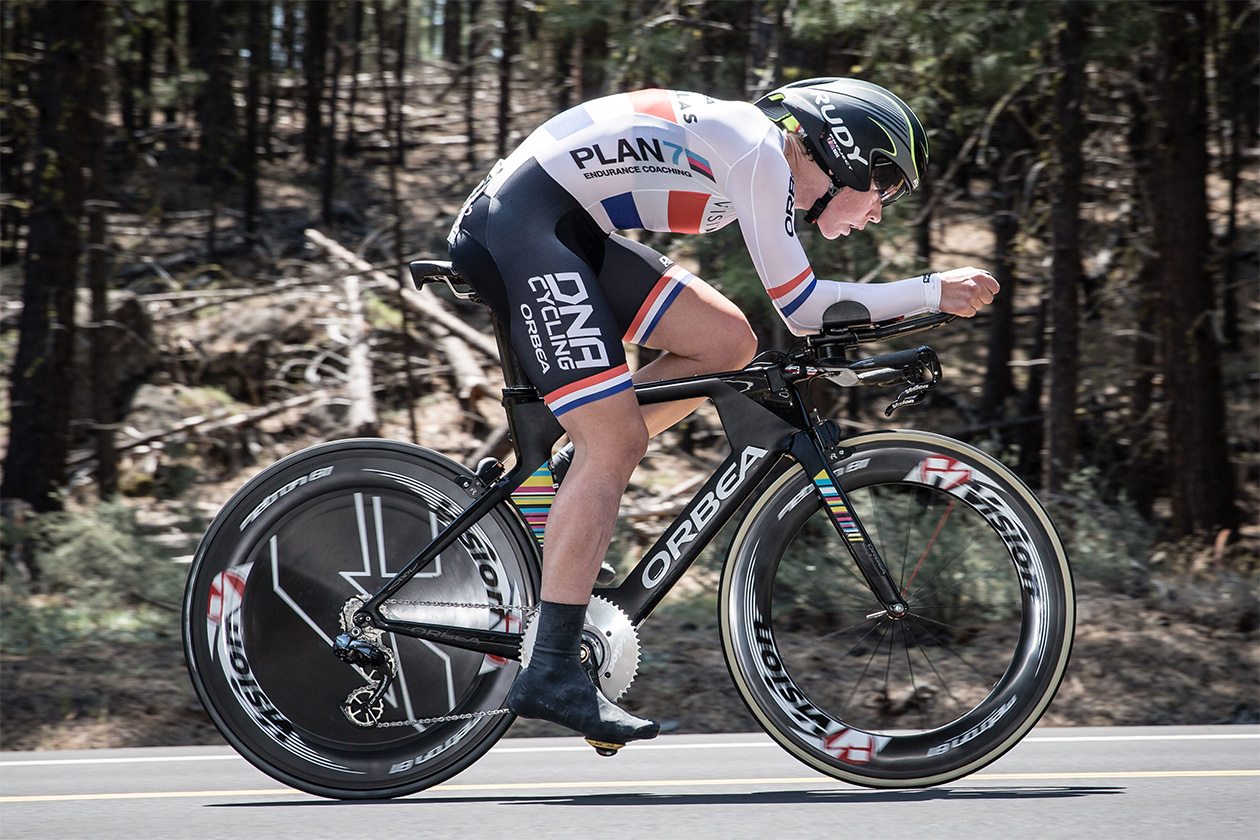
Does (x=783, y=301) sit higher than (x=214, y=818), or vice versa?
(x=783, y=301)

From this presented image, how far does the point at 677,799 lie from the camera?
3445 mm

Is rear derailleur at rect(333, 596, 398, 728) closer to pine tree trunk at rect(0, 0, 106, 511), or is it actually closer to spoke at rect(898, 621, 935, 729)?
spoke at rect(898, 621, 935, 729)

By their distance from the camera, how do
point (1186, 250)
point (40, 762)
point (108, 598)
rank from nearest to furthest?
point (40, 762) < point (108, 598) < point (1186, 250)

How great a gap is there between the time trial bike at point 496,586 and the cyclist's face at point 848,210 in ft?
1.33

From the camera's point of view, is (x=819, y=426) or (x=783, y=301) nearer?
(x=783, y=301)

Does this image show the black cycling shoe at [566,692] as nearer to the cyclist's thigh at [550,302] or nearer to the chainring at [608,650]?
the chainring at [608,650]

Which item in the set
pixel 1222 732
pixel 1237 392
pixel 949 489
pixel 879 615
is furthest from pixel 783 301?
pixel 1237 392

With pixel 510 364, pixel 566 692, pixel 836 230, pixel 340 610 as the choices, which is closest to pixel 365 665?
pixel 340 610

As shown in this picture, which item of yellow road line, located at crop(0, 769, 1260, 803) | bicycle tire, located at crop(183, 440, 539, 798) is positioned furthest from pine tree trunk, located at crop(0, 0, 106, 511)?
bicycle tire, located at crop(183, 440, 539, 798)

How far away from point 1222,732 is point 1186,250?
6.39 m

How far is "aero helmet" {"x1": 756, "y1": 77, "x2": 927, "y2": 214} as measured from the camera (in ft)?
10.7

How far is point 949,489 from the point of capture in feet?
10.9

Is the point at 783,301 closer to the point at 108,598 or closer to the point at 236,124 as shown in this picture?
the point at 108,598

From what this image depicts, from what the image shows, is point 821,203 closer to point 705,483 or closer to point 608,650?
point 705,483
